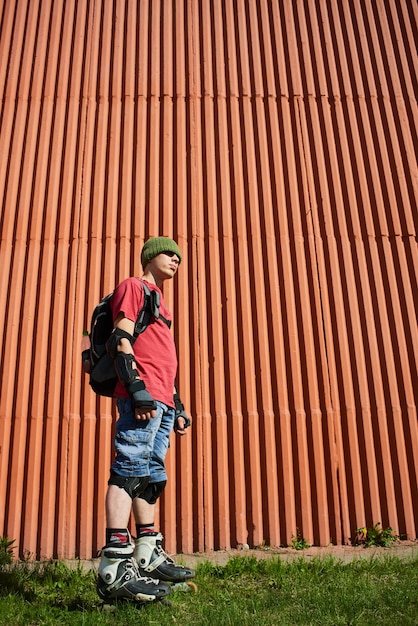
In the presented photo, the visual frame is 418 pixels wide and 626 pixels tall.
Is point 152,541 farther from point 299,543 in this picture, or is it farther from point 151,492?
point 299,543

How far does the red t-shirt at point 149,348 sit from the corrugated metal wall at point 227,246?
1.54m

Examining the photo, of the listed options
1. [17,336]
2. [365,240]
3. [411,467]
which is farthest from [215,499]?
[365,240]

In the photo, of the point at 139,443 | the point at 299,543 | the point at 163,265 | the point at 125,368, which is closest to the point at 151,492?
the point at 139,443

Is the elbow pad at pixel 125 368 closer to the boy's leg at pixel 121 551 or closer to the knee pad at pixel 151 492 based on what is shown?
the boy's leg at pixel 121 551

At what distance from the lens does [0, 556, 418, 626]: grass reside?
2.50m

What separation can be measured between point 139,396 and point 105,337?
1.58 ft

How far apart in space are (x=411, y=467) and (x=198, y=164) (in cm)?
A: 326

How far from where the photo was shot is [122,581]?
2535mm

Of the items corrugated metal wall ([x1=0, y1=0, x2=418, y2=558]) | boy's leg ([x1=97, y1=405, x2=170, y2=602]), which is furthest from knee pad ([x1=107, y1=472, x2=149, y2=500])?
corrugated metal wall ([x1=0, y1=0, x2=418, y2=558])

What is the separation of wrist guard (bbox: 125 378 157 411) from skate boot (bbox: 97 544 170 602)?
2.13 ft

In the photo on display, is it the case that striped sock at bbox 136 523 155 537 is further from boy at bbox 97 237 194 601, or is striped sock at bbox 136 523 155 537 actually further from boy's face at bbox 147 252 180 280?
boy's face at bbox 147 252 180 280

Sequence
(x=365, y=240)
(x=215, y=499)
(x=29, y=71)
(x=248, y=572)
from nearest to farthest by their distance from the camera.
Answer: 1. (x=248, y=572)
2. (x=215, y=499)
3. (x=365, y=240)
4. (x=29, y=71)

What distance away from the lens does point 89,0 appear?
240 inches

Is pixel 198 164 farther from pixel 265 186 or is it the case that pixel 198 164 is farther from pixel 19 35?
pixel 19 35
